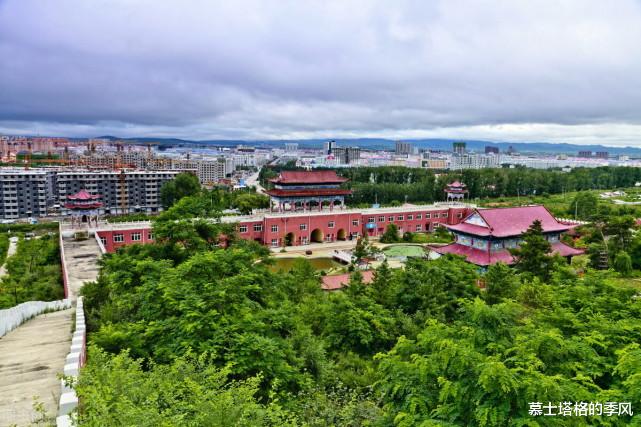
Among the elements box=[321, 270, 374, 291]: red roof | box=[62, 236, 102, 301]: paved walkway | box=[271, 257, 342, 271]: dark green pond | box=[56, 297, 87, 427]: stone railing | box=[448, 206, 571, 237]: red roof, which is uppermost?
box=[448, 206, 571, 237]: red roof

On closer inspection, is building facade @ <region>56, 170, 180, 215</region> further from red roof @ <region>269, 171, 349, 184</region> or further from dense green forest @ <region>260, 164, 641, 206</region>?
dense green forest @ <region>260, 164, 641, 206</region>

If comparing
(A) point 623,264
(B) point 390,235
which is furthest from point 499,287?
(B) point 390,235

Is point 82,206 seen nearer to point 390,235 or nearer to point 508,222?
point 390,235

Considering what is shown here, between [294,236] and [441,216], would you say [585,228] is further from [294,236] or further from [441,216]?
[294,236]

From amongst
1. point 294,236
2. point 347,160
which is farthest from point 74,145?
point 294,236

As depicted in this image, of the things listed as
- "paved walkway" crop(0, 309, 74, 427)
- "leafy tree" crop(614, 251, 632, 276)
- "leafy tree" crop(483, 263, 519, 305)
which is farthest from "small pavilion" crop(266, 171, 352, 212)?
"paved walkway" crop(0, 309, 74, 427)

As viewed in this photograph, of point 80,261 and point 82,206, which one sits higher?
point 82,206
